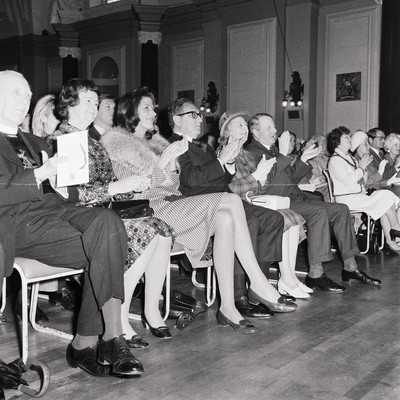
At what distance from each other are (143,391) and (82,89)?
1.52 metres

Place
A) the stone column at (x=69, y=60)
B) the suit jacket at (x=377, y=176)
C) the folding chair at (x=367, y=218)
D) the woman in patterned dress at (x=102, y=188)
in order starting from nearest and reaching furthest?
the woman in patterned dress at (x=102, y=188) < the folding chair at (x=367, y=218) < the suit jacket at (x=377, y=176) < the stone column at (x=69, y=60)

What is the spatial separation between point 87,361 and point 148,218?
0.80 meters

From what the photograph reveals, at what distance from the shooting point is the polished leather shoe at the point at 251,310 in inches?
128

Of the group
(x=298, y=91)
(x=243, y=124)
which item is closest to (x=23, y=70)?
(x=298, y=91)

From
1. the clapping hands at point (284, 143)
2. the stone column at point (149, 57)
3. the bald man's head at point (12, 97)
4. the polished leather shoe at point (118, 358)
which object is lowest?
the polished leather shoe at point (118, 358)

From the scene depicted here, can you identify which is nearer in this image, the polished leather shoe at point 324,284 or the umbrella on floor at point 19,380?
the umbrella on floor at point 19,380

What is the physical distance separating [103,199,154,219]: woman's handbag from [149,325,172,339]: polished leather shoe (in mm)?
634

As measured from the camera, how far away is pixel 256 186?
12.3 feet

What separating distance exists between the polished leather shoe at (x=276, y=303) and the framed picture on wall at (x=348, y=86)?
802cm

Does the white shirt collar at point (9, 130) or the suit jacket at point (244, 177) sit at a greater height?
the white shirt collar at point (9, 130)

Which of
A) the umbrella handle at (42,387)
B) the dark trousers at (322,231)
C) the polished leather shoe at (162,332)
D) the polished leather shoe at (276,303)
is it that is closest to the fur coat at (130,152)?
the polished leather shoe at (162,332)

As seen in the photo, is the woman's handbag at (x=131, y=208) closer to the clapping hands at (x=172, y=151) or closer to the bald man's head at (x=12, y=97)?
the clapping hands at (x=172, y=151)

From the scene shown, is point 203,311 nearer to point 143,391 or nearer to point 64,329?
point 64,329

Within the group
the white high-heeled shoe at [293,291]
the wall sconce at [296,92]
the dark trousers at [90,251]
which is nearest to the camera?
the dark trousers at [90,251]
